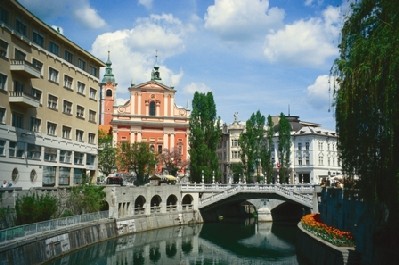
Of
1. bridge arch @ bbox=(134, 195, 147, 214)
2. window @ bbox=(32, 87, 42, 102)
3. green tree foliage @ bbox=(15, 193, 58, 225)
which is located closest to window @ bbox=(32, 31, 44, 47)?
window @ bbox=(32, 87, 42, 102)

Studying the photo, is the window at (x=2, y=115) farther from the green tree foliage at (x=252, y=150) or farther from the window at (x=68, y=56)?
the green tree foliage at (x=252, y=150)

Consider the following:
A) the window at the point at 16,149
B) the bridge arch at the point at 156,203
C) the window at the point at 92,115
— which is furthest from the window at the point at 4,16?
the bridge arch at the point at 156,203

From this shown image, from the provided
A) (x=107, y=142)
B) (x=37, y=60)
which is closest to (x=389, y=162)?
(x=37, y=60)

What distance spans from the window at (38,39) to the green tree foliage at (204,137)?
29926 mm

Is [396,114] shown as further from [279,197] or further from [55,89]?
[279,197]

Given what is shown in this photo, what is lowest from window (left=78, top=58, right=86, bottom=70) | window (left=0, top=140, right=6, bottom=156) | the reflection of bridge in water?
the reflection of bridge in water

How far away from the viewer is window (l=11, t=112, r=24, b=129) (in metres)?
41.5

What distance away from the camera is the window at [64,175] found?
49.7 m

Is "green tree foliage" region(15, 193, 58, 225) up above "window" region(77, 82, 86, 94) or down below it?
below

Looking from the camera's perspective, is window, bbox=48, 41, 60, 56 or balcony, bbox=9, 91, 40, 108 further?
window, bbox=48, 41, 60, 56

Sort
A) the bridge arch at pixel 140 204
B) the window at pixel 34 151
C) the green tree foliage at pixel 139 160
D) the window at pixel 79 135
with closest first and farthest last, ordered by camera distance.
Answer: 1. the window at pixel 34 151
2. the window at pixel 79 135
3. the bridge arch at pixel 140 204
4. the green tree foliage at pixel 139 160

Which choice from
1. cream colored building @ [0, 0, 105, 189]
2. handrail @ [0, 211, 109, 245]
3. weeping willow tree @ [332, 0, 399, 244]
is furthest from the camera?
cream colored building @ [0, 0, 105, 189]

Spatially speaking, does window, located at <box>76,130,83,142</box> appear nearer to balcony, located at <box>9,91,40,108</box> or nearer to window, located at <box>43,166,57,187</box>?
window, located at <box>43,166,57,187</box>

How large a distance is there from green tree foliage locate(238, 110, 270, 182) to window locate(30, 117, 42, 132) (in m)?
36.9
